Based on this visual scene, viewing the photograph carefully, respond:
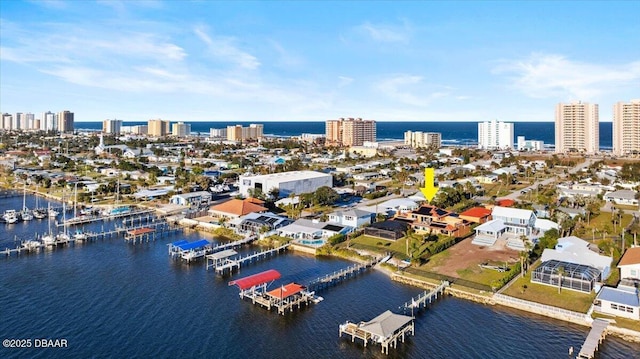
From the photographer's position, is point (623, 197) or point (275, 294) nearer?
point (275, 294)

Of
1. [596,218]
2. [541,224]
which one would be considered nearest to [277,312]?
[541,224]

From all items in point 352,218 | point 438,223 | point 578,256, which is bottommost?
point 578,256

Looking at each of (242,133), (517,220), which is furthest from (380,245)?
(242,133)

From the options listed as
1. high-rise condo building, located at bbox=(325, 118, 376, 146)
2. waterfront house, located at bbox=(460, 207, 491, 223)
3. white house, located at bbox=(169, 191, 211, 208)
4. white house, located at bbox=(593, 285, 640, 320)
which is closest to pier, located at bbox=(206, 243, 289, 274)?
waterfront house, located at bbox=(460, 207, 491, 223)

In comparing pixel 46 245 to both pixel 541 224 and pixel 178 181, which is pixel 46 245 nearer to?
pixel 178 181

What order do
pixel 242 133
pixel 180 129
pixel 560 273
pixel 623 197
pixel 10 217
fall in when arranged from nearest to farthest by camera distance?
1. pixel 560 273
2. pixel 10 217
3. pixel 623 197
4. pixel 242 133
5. pixel 180 129

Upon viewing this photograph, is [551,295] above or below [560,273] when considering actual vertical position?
below

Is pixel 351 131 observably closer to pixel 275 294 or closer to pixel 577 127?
pixel 577 127

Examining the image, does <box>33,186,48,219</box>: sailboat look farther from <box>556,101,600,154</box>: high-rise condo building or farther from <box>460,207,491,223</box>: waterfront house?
<box>556,101,600,154</box>: high-rise condo building
